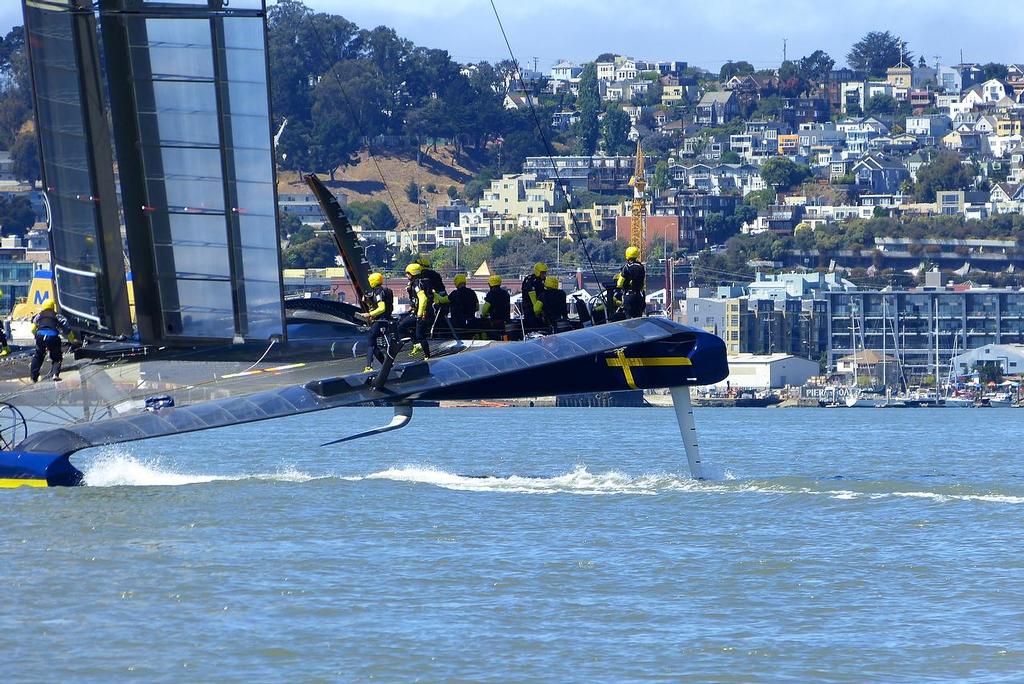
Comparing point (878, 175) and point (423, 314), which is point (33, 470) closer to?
point (423, 314)

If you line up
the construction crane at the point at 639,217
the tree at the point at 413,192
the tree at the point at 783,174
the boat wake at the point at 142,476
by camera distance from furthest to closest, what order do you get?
the tree at the point at 783,174
the tree at the point at 413,192
the construction crane at the point at 639,217
the boat wake at the point at 142,476

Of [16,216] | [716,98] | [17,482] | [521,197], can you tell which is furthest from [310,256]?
[17,482]

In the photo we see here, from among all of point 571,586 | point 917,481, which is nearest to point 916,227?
point 917,481

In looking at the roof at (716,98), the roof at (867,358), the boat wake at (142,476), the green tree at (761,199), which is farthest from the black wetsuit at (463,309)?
the roof at (716,98)

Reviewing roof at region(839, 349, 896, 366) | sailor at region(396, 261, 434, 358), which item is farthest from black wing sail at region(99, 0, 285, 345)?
roof at region(839, 349, 896, 366)

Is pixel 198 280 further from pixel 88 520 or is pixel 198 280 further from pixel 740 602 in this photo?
pixel 740 602

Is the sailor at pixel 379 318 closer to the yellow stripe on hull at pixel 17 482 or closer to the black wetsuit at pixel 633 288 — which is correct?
the black wetsuit at pixel 633 288
